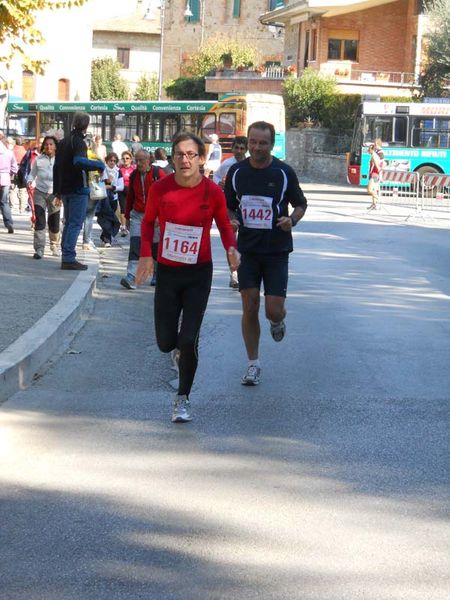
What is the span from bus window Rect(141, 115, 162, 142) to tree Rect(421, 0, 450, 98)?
1371 centimetres

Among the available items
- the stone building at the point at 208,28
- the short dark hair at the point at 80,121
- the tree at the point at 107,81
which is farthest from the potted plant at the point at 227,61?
the short dark hair at the point at 80,121

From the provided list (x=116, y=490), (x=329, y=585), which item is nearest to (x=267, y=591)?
(x=329, y=585)

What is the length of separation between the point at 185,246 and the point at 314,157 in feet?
157

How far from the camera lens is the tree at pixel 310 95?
56.5 metres

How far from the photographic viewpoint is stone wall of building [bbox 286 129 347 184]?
5306cm

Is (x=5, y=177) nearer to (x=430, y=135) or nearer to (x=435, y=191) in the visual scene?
(x=435, y=191)

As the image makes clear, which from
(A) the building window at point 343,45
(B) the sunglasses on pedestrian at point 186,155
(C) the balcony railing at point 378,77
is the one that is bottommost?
(B) the sunglasses on pedestrian at point 186,155

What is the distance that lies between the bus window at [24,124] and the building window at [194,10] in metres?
36.7

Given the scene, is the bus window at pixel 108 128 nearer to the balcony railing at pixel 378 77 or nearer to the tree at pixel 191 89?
the balcony railing at pixel 378 77

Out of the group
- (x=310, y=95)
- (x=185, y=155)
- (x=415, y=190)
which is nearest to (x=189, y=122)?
(x=310, y=95)

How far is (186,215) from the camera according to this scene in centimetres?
777

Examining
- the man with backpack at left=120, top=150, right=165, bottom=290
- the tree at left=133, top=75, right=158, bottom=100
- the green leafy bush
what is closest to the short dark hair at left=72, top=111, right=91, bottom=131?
the man with backpack at left=120, top=150, right=165, bottom=290

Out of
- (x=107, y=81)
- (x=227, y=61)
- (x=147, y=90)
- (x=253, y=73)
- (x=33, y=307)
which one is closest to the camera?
(x=33, y=307)

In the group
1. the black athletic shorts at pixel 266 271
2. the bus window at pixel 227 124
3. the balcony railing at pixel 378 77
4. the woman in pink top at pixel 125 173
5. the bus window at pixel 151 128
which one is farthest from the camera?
the balcony railing at pixel 378 77
